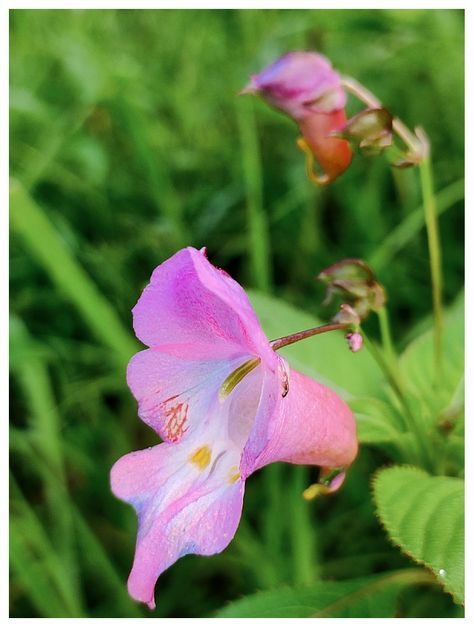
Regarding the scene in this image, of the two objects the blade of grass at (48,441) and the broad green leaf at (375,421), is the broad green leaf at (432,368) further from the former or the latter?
the blade of grass at (48,441)

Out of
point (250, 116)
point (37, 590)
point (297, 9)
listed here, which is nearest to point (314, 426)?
point (37, 590)

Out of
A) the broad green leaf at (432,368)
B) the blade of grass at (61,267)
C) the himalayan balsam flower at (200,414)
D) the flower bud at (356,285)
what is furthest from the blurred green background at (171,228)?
the himalayan balsam flower at (200,414)

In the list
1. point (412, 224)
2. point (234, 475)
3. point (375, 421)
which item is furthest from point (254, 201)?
point (234, 475)

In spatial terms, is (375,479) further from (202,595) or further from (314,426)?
(202,595)

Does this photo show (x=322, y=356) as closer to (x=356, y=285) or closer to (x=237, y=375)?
(x=356, y=285)

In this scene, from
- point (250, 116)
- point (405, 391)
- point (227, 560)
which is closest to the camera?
point (405, 391)

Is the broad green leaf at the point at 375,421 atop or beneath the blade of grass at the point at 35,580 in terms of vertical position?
atop
